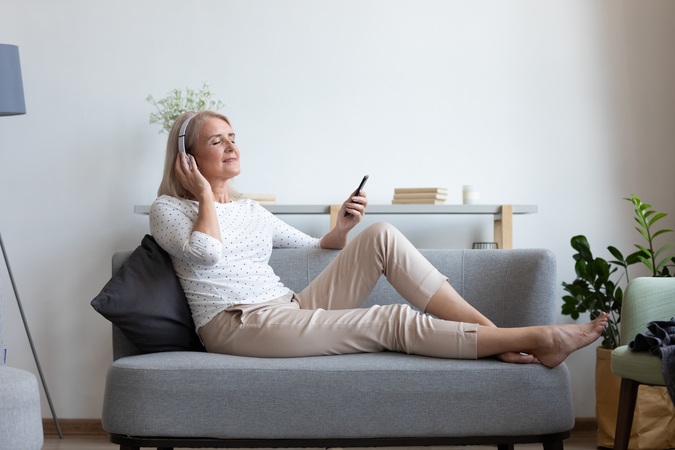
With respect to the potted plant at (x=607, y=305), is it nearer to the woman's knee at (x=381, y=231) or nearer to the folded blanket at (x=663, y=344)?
the folded blanket at (x=663, y=344)

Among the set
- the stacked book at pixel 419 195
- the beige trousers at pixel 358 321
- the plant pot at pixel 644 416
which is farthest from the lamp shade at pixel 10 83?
the plant pot at pixel 644 416

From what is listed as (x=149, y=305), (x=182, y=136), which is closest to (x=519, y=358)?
(x=149, y=305)

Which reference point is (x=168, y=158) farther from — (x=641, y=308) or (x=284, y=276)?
(x=641, y=308)

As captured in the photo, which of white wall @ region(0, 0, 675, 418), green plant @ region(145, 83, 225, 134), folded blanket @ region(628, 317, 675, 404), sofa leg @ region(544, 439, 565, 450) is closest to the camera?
folded blanket @ region(628, 317, 675, 404)

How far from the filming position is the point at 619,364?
2.42 metres

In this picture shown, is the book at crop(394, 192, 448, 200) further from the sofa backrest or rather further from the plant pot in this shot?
the plant pot

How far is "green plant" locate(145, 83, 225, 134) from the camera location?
351 cm

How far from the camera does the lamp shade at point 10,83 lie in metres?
3.28

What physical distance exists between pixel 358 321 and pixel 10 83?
5.83 feet

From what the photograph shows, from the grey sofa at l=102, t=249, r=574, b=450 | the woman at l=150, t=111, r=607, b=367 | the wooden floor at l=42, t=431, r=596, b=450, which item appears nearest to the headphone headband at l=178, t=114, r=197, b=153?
the woman at l=150, t=111, r=607, b=367

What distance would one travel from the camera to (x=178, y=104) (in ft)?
11.6

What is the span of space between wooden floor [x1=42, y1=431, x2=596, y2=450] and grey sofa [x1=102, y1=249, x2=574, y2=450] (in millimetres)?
1212

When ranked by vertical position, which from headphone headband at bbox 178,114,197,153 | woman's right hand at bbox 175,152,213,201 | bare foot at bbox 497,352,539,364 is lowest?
bare foot at bbox 497,352,539,364

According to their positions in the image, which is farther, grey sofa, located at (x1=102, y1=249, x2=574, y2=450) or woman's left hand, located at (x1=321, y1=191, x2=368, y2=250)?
woman's left hand, located at (x1=321, y1=191, x2=368, y2=250)
